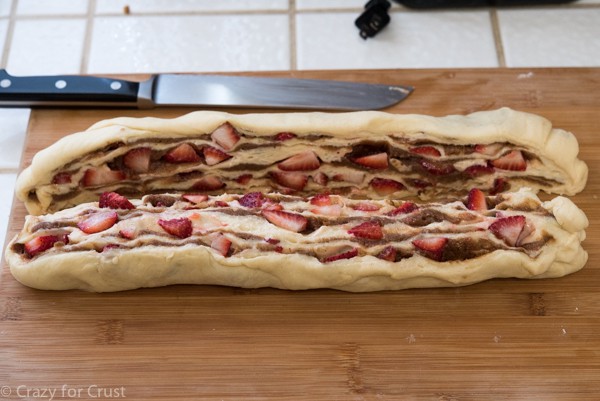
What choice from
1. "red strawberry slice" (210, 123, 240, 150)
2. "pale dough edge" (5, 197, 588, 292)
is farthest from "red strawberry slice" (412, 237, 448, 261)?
"red strawberry slice" (210, 123, 240, 150)

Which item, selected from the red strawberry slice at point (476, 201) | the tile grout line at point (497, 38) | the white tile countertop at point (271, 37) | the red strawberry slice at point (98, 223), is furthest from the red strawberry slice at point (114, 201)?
the tile grout line at point (497, 38)

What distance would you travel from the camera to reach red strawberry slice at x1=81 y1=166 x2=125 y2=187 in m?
2.24

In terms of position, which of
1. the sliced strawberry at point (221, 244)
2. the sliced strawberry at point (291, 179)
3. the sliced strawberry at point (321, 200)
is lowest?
the sliced strawberry at point (221, 244)

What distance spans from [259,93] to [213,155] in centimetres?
31

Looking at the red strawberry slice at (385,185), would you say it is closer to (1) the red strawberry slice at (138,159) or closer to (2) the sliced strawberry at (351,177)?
(2) the sliced strawberry at (351,177)

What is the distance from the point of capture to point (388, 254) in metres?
2.10

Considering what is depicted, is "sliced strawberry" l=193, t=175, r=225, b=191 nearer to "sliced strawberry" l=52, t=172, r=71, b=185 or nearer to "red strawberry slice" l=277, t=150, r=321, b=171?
"red strawberry slice" l=277, t=150, r=321, b=171

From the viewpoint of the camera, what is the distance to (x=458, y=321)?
84.3 inches

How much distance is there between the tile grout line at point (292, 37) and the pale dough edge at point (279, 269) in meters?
0.97

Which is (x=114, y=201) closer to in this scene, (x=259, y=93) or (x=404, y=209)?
(x=259, y=93)

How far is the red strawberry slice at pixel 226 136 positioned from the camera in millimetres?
2230

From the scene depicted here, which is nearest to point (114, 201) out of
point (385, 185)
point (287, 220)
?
point (287, 220)

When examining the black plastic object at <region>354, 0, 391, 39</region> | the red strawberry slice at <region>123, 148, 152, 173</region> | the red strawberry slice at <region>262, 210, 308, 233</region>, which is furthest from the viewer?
the black plastic object at <region>354, 0, 391, 39</region>

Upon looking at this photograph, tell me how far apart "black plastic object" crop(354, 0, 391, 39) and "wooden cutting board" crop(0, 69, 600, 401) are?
1118 millimetres
